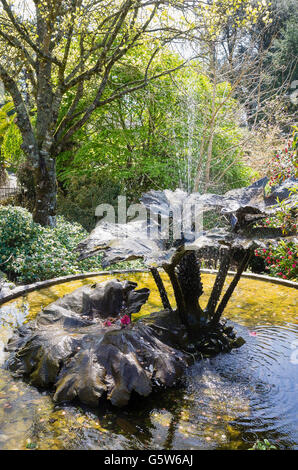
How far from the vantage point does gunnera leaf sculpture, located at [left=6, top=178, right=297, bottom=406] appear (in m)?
2.06

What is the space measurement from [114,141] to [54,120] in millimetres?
2590

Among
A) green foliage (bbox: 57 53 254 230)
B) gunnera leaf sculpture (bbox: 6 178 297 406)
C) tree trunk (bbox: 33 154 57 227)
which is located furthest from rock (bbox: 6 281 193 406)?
green foliage (bbox: 57 53 254 230)

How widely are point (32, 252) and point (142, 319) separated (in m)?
3.37

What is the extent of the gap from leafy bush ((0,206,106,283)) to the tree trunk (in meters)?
0.73

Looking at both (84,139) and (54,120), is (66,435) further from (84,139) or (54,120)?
(84,139)

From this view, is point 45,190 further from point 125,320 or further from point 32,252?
point 125,320

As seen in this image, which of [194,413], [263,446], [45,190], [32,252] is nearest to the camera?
[263,446]

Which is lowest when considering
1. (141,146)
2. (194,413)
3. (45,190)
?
(194,413)

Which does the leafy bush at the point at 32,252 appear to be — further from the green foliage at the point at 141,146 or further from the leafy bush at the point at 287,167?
the green foliage at the point at 141,146

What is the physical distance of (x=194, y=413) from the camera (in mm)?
1976

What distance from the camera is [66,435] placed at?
1.75m

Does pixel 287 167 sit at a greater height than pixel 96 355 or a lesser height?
greater

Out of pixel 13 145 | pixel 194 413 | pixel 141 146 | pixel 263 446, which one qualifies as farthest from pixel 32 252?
pixel 13 145
